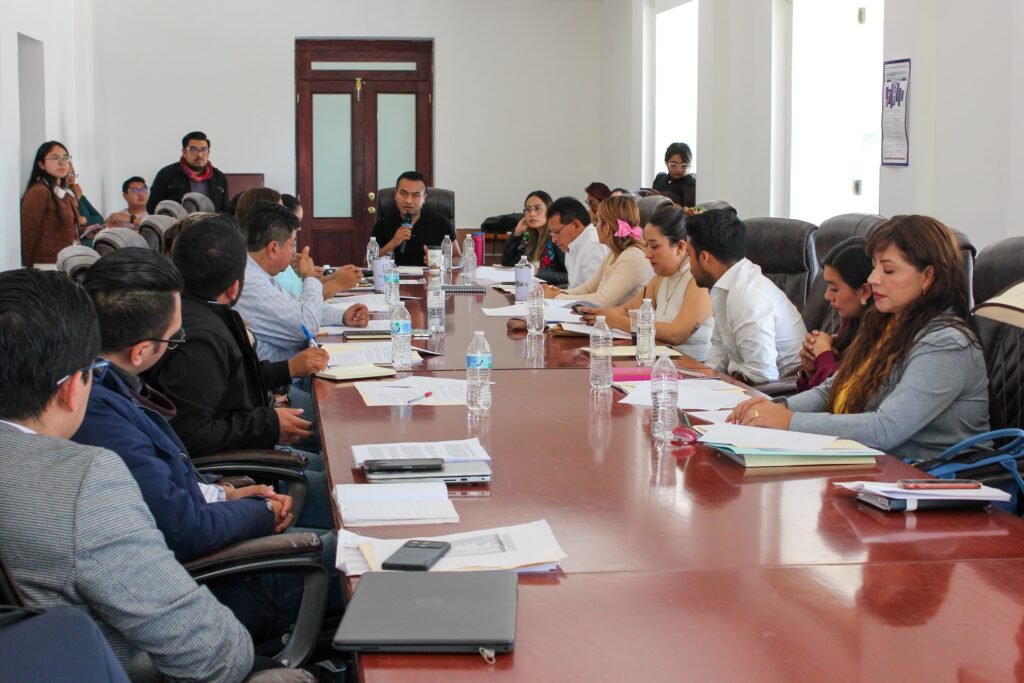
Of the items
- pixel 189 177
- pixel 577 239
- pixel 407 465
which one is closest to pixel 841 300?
pixel 407 465

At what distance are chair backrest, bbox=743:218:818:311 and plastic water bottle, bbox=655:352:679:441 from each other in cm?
187

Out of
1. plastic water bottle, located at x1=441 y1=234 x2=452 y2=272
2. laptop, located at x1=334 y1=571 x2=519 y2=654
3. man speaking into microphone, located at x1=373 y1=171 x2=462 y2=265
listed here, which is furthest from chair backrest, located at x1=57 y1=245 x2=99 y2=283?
man speaking into microphone, located at x1=373 y1=171 x2=462 y2=265

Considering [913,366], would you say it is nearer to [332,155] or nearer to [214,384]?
[214,384]

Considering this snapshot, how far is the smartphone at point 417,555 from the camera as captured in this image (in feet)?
5.50

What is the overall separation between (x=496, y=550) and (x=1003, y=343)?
70.3 inches

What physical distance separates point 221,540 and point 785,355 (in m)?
2.61

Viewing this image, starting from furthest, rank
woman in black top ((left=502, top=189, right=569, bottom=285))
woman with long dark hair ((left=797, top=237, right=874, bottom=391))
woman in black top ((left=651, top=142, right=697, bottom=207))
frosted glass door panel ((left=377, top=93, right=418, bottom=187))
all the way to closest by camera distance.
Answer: frosted glass door panel ((left=377, top=93, right=418, bottom=187)) < woman in black top ((left=651, top=142, right=697, bottom=207)) < woman in black top ((left=502, top=189, right=569, bottom=285)) < woman with long dark hair ((left=797, top=237, right=874, bottom=391))

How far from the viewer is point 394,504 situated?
2029 millimetres

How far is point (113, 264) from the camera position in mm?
2115

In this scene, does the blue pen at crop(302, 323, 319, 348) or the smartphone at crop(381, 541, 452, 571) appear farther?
the blue pen at crop(302, 323, 319, 348)

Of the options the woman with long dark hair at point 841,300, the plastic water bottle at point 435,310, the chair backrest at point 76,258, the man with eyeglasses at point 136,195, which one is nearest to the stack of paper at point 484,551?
the chair backrest at point 76,258

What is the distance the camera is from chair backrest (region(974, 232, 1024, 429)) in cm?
288

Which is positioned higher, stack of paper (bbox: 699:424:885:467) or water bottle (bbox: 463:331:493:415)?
water bottle (bbox: 463:331:493:415)

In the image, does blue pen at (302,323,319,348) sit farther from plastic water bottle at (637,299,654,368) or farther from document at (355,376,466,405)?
plastic water bottle at (637,299,654,368)
